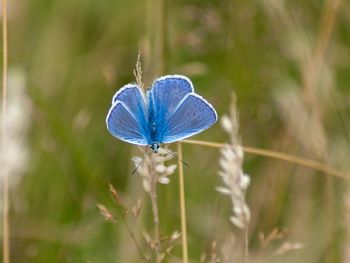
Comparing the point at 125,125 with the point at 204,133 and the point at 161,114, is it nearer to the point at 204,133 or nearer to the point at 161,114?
the point at 161,114

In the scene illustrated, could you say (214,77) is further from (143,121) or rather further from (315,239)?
(143,121)

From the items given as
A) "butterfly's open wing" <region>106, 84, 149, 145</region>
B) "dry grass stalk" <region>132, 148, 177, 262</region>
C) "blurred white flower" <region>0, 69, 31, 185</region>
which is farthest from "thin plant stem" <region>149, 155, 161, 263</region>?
"blurred white flower" <region>0, 69, 31, 185</region>

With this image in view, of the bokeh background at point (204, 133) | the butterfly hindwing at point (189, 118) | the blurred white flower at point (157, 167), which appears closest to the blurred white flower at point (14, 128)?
the bokeh background at point (204, 133)

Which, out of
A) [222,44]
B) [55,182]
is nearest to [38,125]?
[55,182]

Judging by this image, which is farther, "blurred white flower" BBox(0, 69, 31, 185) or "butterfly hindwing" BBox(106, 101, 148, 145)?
"blurred white flower" BBox(0, 69, 31, 185)

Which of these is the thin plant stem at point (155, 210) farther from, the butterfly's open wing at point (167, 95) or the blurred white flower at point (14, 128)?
the blurred white flower at point (14, 128)

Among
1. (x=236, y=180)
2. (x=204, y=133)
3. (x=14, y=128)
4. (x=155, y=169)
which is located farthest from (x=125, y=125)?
(x=204, y=133)

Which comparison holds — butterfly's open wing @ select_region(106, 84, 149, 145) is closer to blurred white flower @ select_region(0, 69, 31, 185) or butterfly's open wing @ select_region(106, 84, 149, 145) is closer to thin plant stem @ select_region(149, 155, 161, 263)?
thin plant stem @ select_region(149, 155, 161, 263)
